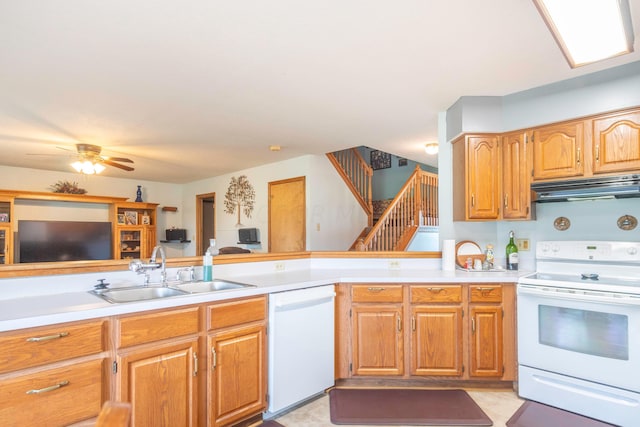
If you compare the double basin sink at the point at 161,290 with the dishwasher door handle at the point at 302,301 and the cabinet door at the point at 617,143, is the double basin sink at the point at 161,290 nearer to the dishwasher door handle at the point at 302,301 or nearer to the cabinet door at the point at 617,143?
the dishwasher door handle at the point at 302,301

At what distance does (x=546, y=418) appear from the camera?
7.66ft

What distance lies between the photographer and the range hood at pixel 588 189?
247cm

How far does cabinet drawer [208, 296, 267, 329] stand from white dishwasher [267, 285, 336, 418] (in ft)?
0.26

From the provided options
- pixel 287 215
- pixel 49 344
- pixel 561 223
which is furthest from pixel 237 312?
pixel 287 215

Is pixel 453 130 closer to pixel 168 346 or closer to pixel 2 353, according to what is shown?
pixel 168 346

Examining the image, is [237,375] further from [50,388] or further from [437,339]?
[437,339]

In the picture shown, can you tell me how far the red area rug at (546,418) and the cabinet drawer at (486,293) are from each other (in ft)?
2.39

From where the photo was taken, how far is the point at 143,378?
5.80 ft

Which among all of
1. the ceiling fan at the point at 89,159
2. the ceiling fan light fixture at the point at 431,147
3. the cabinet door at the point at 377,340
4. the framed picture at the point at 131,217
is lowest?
the cabinet door at the point at 377,340

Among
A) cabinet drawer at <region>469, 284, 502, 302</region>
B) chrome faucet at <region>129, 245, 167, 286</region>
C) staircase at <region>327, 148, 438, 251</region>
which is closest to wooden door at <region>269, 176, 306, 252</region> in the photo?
staircase at <region>327, 148, 438, 251</region>

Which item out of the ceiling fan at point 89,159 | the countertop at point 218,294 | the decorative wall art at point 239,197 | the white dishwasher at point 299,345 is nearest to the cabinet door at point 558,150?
the countertop at point 218,294

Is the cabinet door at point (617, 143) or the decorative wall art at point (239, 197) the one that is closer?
the cabinet door at point (617, 143)

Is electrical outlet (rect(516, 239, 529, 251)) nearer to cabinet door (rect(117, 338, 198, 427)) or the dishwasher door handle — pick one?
the dishwasher door handle

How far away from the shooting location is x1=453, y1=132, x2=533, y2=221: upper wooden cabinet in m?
2.99
